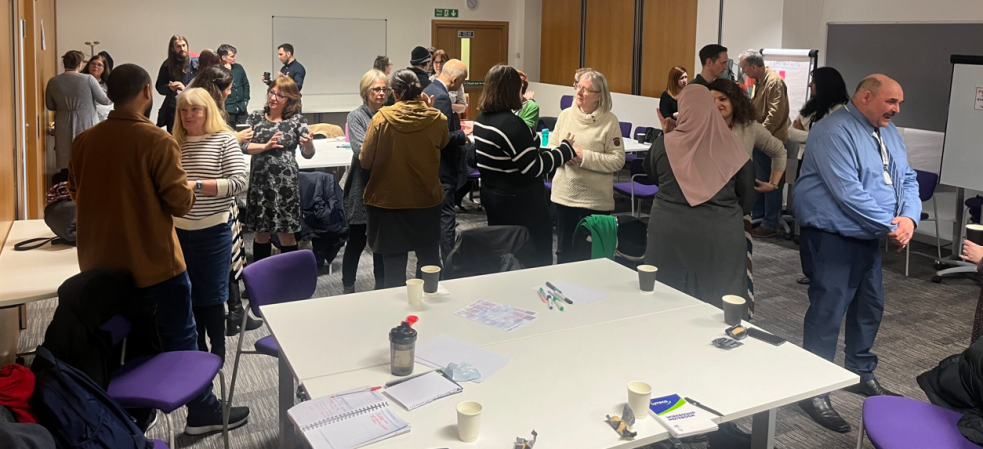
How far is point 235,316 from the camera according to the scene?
448cm

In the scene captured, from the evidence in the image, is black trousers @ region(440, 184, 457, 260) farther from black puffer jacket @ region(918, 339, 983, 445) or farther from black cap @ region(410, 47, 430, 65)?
black puffer jacket @ region(918, 339, 983, 445)

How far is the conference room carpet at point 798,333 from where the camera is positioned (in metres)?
3.30

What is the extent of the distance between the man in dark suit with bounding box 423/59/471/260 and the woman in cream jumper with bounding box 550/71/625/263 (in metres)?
0.68

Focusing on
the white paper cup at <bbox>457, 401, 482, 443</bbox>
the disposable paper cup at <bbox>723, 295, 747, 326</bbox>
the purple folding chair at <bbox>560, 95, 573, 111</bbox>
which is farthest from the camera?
the purple folding chair at <bbox>560, 95, 573, 111</bbox>

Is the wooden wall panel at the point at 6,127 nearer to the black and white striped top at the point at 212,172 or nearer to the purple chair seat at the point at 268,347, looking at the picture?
the black and white striped top at the point at 212,172

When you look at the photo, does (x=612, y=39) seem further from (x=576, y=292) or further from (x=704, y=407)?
(x=704, y=407)

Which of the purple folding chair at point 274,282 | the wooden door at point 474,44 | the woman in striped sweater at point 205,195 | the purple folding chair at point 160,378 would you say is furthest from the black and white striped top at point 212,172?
the wooden door at point 474,44

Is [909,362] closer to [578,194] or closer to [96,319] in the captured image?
[578,194]

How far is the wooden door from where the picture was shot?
1285 cm

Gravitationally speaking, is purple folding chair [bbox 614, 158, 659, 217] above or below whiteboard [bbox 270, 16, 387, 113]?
below

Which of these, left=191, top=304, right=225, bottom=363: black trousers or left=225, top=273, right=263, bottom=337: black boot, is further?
left=225, top=273, right=263, bottom=337: black boot

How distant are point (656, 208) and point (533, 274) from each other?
0.79m

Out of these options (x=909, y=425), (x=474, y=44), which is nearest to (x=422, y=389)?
(x=909, y=425)

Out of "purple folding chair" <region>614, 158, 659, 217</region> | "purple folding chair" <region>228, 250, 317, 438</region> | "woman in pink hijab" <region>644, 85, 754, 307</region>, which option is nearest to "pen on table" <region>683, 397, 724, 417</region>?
"woman in pink hijab" <region>644, 85, 754, 307</region>
